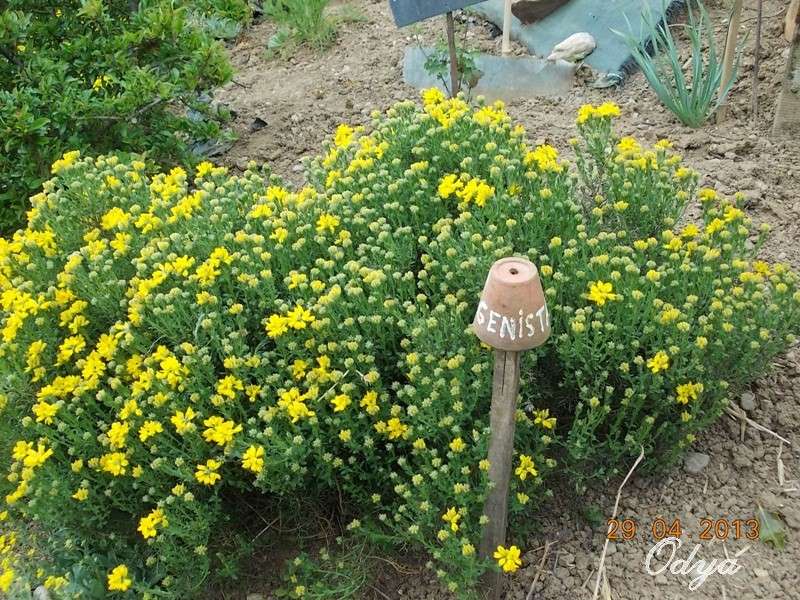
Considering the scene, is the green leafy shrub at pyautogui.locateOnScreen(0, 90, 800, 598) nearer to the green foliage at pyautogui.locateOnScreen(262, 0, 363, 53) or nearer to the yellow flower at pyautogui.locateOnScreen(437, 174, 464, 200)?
the yellow flower at pyautogui.locateOnScreen(437, 174, 464, 200)

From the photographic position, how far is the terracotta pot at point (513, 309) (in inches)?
65.4

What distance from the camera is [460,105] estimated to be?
9.95 feet

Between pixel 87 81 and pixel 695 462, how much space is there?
332cm

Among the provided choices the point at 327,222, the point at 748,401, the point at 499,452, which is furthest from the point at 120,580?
the point at 748,401

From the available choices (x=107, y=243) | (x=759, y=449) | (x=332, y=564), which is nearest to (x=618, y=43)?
(x=759, y=449)

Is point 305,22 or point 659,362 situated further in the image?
point 305,22

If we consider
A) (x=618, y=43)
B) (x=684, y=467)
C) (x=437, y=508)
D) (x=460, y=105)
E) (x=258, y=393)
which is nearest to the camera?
(x=437, y=508)

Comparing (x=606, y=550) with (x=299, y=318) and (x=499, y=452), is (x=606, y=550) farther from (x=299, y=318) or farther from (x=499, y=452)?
(x=299, y=318)

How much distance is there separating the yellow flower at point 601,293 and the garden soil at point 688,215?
623mm

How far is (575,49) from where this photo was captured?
4777mm

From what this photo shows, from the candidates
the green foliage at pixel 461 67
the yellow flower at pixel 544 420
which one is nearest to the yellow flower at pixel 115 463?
the yellow flower at pixel 544 420

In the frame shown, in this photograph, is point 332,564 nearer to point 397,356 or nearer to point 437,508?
point 437,508

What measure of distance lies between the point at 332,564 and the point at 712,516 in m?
1.13

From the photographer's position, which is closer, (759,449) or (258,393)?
(258,393)
